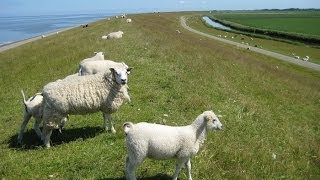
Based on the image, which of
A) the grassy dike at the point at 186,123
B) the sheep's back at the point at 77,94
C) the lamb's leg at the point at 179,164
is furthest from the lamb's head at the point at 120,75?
the lamb's leg at the point at 179,164

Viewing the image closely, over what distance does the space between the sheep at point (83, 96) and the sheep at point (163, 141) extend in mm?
4020

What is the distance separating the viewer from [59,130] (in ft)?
43.3

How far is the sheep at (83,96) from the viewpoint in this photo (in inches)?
484

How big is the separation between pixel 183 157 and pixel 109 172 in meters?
2.06

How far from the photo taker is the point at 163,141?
8625mm

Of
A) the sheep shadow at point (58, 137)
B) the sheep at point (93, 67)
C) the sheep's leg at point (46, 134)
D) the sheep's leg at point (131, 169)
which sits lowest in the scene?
the sheep shadow at point (58, 137)

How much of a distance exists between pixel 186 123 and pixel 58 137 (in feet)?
13.3

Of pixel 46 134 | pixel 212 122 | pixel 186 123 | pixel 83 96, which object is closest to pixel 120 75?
pixel 83 96

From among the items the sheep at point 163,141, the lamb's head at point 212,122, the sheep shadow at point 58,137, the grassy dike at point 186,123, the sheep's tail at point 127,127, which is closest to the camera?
the sheep at point 163,141

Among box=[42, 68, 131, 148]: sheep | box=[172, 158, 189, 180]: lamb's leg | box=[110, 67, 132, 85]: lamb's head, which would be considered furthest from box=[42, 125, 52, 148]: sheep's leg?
box=[172, 158, 189, 180]: lamb's leg

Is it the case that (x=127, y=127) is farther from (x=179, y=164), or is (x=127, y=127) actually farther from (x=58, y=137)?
(x=58, y=137)

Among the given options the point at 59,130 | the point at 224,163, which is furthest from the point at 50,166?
the point at 224,163

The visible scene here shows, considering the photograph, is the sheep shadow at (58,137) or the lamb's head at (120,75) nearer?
the lamb's head at (120,75)

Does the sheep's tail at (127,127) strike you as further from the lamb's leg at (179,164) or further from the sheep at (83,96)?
the sheep at (83,96)
